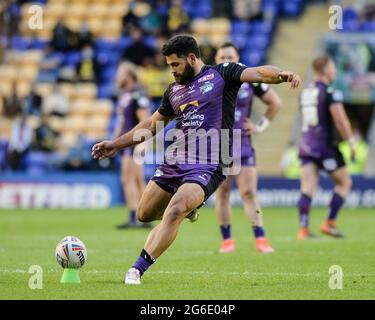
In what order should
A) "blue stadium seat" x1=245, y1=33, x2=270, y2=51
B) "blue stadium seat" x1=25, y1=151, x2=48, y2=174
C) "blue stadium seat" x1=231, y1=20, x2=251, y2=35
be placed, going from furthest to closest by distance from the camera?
1. "blue stadium seat" x1=231, y1=20, x2=251, y2=35
2. "blue stadium seat" x1=245, y1=33, x2=270, y2=51
3. "blue stadium seat" x1=25, y1=151, x2=48, y2=174

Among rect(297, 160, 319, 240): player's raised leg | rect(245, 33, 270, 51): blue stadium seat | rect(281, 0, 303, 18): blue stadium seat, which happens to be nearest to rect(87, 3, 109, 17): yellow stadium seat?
rect(245, 33, 270, 51): blue stadium seat

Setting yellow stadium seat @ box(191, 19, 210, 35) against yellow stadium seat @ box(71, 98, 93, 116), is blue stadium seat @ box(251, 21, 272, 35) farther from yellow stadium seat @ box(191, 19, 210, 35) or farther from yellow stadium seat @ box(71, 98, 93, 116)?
yellow stadium seat @ box(71, 98, 93, 116)

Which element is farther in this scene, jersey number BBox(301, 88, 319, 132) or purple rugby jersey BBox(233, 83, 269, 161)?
jersey number BBox(301, 88, 319, 132)

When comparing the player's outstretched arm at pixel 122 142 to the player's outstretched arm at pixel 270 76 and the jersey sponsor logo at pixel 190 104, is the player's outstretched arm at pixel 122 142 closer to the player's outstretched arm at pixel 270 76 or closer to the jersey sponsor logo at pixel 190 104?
the jersey sponsor logo at pixel 190 104

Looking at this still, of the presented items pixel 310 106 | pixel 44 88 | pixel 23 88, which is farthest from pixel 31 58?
pixel 310 106

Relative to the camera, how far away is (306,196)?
595 inches

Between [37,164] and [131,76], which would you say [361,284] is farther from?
[37,164]

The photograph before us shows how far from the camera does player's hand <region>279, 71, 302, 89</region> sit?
27.9 feet

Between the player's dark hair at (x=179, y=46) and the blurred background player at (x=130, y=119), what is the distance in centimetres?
765

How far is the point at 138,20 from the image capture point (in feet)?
90.8

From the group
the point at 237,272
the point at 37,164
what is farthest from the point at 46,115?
the point at 237,272

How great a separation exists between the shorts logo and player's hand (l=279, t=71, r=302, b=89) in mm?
896

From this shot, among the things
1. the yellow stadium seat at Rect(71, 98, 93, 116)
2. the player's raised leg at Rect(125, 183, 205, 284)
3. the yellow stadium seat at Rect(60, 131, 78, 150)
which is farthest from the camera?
the yellow stadium seat at Rect(71, 98, 93, 116)

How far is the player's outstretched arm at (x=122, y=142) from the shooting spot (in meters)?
9.50
